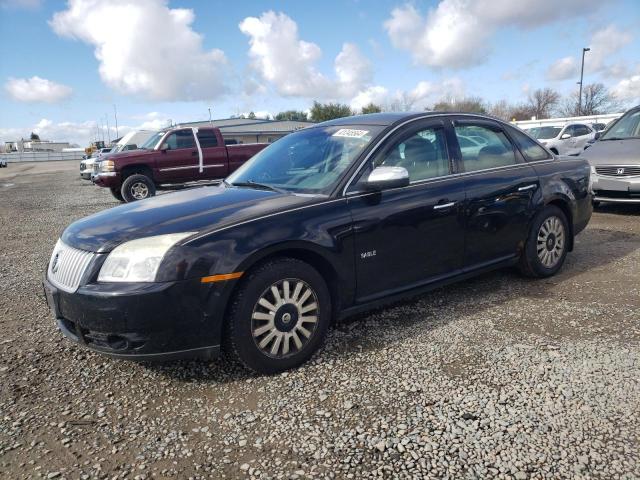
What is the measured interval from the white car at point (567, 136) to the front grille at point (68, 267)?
56.2ft

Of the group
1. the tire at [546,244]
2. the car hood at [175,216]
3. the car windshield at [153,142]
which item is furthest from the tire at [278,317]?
the car windshield at [153,142]

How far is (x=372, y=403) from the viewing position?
2738mm

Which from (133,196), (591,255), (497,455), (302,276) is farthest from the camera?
(133,196)

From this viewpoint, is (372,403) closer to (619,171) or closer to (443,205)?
(443,205)

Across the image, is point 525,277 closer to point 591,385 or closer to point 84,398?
point 591,385

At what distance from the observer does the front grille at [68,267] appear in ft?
9.50

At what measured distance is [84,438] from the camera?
99.0 inches

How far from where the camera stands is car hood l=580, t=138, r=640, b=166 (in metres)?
7.78

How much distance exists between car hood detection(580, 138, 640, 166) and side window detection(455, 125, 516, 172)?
4.38 meters

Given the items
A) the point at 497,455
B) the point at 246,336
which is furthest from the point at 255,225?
the point at 497,455

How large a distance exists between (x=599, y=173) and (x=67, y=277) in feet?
26.5

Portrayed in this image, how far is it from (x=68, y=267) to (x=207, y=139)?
10.3 meters

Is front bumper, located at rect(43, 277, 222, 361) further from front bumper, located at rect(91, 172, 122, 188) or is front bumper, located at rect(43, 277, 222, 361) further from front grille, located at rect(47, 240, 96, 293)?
front bumper, located at rect(91, 172, 122, 188)

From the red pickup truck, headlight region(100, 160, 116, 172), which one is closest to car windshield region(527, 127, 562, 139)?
the red pickup truck
